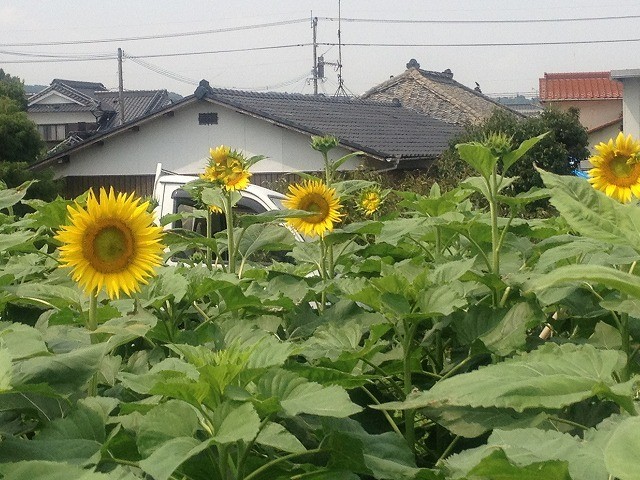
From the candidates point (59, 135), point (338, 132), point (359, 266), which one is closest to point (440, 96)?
point (338, 132)

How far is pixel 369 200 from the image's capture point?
306cm

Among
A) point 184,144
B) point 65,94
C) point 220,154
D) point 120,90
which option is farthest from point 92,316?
point 65,94

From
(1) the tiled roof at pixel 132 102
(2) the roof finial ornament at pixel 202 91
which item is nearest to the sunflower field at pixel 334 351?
(2) the roof finial ornament at pixel 202 91

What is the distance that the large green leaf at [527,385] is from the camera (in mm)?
919

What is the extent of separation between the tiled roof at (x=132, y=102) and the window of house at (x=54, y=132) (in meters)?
1.53

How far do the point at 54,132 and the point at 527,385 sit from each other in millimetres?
39658

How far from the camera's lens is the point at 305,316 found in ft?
5.49

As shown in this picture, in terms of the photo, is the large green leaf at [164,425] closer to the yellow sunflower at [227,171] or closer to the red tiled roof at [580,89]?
the yellow sunflower at [227,171]

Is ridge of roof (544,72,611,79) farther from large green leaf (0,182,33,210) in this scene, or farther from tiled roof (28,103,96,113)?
large green leaf (0,182,33,210)

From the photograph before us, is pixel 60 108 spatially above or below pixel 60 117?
above

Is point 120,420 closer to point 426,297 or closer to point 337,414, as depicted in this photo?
point 337,414

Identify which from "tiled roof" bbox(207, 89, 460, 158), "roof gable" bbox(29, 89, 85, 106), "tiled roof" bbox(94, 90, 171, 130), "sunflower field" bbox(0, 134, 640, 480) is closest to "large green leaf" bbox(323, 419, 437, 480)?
"sunflower field" bbox(0, 134, 640, 480)

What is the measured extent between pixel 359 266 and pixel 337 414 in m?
0.95

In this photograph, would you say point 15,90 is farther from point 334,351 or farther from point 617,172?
point 334,351
